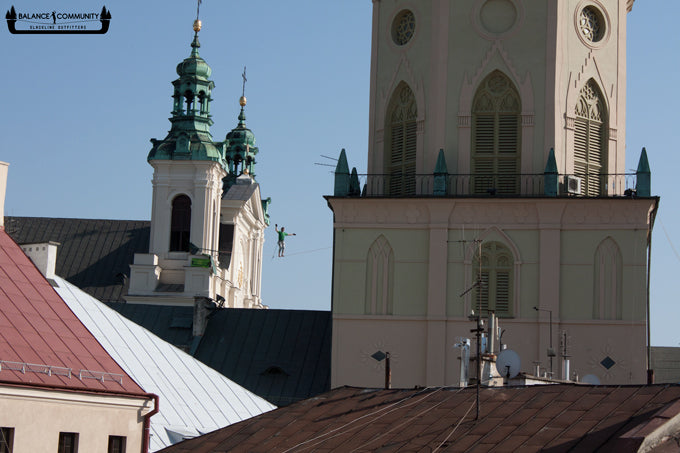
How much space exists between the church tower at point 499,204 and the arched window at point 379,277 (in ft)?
0.15

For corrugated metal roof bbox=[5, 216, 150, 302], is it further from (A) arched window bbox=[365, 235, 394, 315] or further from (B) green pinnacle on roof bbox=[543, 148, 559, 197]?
(B) green pinnacle on roof bbox=[543, 148, 559, 197]

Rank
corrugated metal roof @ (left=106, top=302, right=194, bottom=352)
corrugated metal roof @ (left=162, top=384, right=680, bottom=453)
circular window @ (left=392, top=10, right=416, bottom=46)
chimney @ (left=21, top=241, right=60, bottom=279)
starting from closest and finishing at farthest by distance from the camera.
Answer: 1. corrugated metal roof @ (left=162, top=384, right=680, bottom=453)
2. chimney @ (left=21, top=241, right=60, bottom=279)
3. circular window @ (left=392, top=10, right=416, bottom=46)
4. corrugated metal roof @ (left=106, top=302, right=194, bottom=352)

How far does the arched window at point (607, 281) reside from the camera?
55.1 m

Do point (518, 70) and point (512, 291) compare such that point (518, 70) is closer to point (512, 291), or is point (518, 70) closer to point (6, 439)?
point (512, 291)

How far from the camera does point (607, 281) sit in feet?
181

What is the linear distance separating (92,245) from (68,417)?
235ft

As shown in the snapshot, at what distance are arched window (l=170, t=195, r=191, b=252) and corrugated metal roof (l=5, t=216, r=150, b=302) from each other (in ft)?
7.63

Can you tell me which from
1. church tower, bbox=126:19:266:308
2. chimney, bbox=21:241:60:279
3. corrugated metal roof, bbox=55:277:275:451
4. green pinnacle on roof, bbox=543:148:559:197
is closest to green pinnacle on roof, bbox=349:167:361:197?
green pinnacle on roof, bbox=543:148:559:197

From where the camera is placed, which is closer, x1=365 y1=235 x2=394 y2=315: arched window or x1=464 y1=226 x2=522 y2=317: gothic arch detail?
x1=464 y1=226 x2=522 y2=317: gothic arch detail

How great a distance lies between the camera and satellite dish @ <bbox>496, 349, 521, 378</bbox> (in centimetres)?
3819

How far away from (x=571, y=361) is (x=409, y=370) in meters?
5.41

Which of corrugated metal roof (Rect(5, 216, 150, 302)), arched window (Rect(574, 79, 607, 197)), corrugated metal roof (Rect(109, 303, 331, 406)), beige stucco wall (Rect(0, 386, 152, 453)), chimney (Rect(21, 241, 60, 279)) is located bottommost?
beige stucco wall (Rect(0, 386, 152, 453))

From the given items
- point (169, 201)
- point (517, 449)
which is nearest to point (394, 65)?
point (517, 449)

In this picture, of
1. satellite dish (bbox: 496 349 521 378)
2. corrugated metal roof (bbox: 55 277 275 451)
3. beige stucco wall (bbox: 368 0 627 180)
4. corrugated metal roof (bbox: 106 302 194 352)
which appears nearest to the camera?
satellite dish (bbox: 496 349 521 378)
